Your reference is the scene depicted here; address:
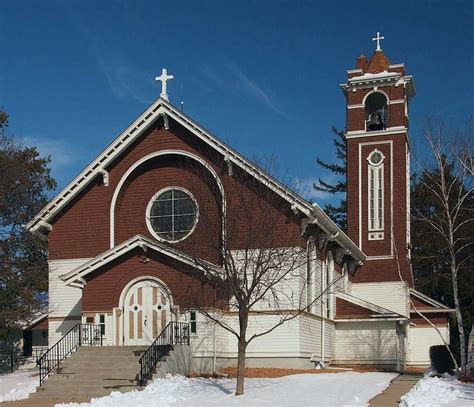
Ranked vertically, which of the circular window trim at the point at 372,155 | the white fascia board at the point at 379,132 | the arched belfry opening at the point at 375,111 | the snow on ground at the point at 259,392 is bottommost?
the snow on ground at the point at 259,392

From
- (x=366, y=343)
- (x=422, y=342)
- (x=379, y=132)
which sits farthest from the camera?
(x=379, y=132)

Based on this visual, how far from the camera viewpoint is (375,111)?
38438 millimetres

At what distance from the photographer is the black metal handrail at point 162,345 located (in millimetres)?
22234

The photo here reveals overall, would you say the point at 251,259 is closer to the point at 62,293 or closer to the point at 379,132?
the point at 62,293

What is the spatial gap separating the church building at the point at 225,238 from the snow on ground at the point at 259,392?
11.4 ft

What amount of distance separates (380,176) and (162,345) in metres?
16.8

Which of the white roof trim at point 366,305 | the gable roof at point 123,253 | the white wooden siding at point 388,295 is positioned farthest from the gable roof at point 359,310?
the gable roof at point 123,253

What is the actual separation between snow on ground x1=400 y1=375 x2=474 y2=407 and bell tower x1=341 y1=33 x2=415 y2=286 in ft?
47.3

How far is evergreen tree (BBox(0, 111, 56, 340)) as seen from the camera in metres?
34.2

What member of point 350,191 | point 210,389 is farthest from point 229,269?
point 350,191

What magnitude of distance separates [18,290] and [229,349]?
12685mm

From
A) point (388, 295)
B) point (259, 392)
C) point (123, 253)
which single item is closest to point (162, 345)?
point (123, 253)

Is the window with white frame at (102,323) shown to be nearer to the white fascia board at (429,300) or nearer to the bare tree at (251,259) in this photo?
the bare tree at (251,259)

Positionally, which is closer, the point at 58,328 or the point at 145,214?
the point at 145,214
